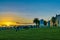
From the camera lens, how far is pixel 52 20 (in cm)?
12569

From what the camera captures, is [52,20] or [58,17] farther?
[52,20]

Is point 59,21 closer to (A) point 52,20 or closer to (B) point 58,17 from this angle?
(B) point 58,17

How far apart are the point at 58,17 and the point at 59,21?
275 cm

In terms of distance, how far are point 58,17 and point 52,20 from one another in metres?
24.4

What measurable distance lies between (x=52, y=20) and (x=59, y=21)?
85.7 ft

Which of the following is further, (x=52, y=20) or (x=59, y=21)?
(x=52, y=20)

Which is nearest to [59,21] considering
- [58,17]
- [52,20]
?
[58,17]

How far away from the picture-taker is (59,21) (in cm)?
9956

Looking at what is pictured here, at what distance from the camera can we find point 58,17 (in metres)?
101
